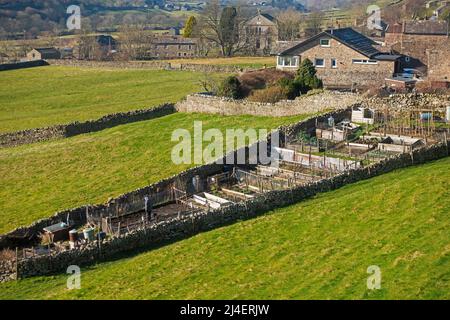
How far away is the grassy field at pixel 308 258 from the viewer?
1620 centimetres

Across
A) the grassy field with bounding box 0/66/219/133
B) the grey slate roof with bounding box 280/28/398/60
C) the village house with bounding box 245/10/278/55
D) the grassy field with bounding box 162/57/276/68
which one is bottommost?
the grassy field with bounding box 0/66/219/133

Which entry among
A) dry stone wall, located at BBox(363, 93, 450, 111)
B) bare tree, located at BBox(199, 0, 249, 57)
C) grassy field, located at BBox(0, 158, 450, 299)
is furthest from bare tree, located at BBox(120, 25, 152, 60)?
grassy field, located at BBox(0, 158, 450, 299)

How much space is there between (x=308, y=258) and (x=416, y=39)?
50823 millimetres

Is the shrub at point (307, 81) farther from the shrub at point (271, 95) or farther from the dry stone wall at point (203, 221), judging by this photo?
the dry stone wall at point (203, 221)

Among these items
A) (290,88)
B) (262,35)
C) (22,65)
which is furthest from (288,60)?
(262,35)

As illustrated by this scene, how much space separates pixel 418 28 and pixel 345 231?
165 feet

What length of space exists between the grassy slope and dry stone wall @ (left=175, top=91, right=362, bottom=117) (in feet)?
2.58

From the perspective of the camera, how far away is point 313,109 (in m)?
39.2

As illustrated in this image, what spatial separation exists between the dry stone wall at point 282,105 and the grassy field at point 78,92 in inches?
417

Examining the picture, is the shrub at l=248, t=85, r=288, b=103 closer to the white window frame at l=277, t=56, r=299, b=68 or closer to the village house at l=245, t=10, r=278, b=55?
the white window frame at l=277, t=56, r=299, b=68

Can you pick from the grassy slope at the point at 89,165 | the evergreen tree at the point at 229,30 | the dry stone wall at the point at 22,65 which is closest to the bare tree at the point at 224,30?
the evergreen tree at the point at 229,30

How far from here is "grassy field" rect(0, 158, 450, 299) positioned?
1620cm

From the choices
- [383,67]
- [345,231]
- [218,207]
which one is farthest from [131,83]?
[345,231]

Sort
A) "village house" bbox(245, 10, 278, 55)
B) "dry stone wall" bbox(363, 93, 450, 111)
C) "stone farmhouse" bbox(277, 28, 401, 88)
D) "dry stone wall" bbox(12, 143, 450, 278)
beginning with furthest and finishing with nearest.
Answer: "village house" bbox(245, 10, 278, 55) → "stone farmhouse" bbox(277, 28, 401, 88) → "dry stone wall" bbox(363, 93, 450, 111) → "dry stone wall" bbox(12, 143, 450, 278)
